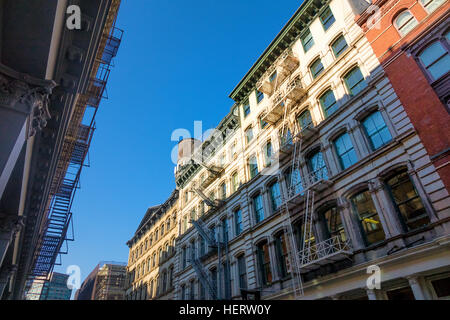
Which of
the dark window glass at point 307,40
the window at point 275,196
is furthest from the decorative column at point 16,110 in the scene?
the dark window glass at point 307,40

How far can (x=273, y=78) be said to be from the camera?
23.8 meters

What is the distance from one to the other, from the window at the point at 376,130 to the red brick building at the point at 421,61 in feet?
4.50

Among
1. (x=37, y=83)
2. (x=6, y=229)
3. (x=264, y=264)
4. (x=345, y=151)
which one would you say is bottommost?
(x=264, y=264)

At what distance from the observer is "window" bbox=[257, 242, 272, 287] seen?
59.8 ft

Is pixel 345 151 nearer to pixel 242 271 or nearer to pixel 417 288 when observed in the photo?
pixel 417 288

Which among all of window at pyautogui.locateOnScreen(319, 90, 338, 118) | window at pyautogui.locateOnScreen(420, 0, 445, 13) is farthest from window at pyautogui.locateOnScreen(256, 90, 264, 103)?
window at pyautogui.locateOnScreen(420, 0, 445, 13)

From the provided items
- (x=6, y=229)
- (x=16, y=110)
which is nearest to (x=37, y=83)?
(x=16, y=110)

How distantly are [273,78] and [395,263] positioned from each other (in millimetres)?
16843

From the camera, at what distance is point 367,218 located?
44.2 ft

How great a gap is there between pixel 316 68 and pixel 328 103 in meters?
3.39

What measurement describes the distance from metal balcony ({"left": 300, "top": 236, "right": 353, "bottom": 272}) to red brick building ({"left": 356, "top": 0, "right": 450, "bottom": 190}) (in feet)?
16.2

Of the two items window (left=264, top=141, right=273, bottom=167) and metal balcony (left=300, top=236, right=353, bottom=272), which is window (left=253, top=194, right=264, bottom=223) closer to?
window (left=264, top=141, right=273, bottom=167)

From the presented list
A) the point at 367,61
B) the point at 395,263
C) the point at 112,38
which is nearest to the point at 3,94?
the point at 112,38
